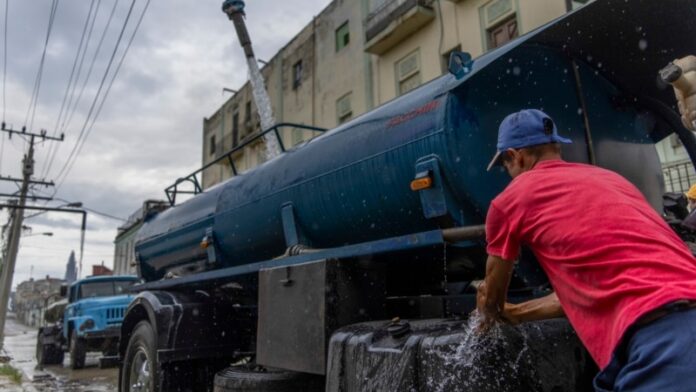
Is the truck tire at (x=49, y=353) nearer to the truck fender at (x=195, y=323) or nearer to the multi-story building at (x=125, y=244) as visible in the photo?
the truck fender at (x=195, y=323)

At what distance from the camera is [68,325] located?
14047 mm

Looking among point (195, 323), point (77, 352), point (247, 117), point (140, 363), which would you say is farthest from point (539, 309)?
point (247, 117)

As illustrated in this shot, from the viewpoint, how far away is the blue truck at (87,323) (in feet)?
43.3

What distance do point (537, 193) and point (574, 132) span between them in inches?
71.6

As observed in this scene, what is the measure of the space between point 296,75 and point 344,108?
201 inches

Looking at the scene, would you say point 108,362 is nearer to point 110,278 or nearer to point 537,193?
point 110,278

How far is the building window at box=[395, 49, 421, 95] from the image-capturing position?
16984 mm

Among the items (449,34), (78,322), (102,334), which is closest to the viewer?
(102,334)

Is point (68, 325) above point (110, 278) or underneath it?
underneath

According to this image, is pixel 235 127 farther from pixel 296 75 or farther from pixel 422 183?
pixel 422 183

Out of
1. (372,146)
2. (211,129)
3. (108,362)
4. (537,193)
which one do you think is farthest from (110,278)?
(211,129)

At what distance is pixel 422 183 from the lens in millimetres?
2938

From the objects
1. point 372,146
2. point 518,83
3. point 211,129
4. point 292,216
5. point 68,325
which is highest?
point 211,129

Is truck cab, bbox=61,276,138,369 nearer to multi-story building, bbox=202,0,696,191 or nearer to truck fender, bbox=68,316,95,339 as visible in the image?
truck fender, bbox=68,316,95,339
